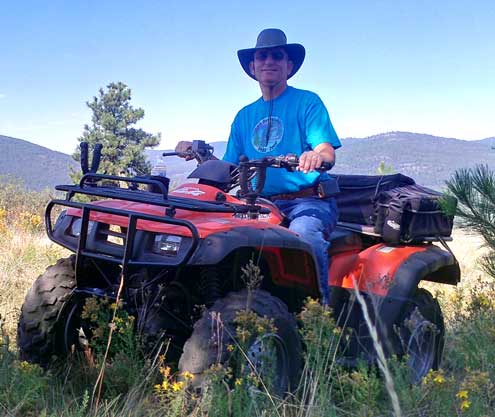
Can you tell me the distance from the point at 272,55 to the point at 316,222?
141 cm

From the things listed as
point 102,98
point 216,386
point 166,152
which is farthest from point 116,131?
point 216,386

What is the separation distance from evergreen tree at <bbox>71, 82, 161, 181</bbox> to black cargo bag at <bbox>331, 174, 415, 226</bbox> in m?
28.7

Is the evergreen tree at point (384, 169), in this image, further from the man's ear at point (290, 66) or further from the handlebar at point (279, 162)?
the handlebar at point (279, 162)

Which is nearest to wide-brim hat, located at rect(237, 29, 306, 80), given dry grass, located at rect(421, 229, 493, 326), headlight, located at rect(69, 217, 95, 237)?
dry grass, located at rect(421, 229, 493, 326)

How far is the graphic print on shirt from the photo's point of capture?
4473 millimetres

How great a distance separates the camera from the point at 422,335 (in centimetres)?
435

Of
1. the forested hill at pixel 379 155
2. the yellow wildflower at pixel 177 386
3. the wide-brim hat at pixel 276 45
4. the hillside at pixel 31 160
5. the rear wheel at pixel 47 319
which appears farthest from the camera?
the forested hill at pixel 379 155

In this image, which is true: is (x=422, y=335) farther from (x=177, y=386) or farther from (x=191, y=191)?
(x=177, y=386)

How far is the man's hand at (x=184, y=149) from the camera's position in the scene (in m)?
4.68

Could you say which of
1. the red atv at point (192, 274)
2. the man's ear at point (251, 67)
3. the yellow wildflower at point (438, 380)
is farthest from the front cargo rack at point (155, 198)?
the man's ear at point (251, 67)

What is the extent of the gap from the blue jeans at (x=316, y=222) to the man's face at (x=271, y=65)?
95cm

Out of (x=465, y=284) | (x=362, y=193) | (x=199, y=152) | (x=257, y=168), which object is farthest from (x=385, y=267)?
(x=465, y=284)

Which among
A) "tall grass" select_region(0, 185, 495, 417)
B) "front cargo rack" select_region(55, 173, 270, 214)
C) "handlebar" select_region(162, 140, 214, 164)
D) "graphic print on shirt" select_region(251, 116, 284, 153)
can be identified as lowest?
"tall grass" select_region(0, 185, 495, 417)

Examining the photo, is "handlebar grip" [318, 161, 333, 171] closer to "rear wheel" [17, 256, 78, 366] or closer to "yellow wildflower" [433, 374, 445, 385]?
"yellow wildflower" [433, 374, 445, 385]
